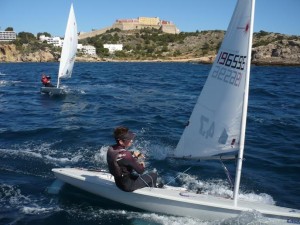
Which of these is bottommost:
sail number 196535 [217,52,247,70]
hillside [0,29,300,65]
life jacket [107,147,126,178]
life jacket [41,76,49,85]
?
life jacket [107,147,126,178]

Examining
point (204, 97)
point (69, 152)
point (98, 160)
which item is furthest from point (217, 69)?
point (69, 152)

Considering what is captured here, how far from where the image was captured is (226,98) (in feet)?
25.0

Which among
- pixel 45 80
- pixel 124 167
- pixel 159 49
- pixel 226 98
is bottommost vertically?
pixel 124 167

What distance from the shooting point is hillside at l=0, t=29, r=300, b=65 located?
295ft

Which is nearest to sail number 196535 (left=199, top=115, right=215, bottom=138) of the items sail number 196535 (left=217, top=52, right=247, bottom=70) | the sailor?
sail number 196535 (left=217, top=52, right=247, bottom=70)

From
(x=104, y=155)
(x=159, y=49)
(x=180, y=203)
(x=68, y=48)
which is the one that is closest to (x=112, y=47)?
(x=159, y=49)

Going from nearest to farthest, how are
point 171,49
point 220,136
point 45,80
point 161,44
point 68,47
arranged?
point 220,136 → point 45,80 → point 68,47 → point 171,49 → point 161,44

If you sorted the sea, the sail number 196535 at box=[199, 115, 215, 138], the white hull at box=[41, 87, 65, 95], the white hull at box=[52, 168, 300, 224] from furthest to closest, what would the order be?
the white hull at box=[41, 87, 65, 95], the sea, the sail number 196535 at box=[199, 115, 215, 138], the white hull at box=[52, 168, 300, 224]

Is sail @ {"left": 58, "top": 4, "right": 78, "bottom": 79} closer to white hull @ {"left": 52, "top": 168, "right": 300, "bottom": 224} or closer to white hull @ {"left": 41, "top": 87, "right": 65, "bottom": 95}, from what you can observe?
white hull @ {"left": 41, "top": 87, "right": 65, "bottom": 95}

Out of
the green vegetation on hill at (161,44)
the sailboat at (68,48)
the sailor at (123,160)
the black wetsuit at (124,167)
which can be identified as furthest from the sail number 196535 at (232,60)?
the green vegetation on hill at (161,44)

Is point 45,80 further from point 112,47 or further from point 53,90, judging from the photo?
point 112,47

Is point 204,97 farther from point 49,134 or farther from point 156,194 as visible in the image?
point 49,134

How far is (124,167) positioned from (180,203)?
141 centimetres

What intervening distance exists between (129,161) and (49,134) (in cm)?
848
